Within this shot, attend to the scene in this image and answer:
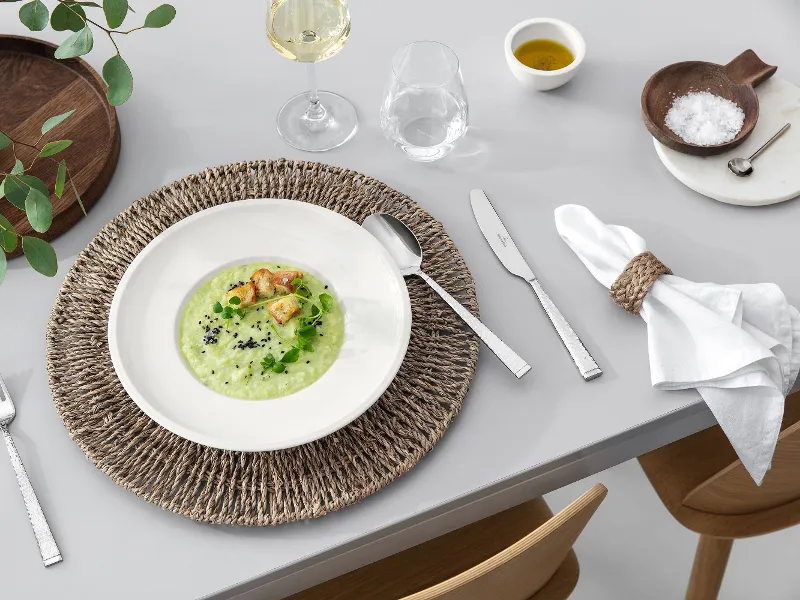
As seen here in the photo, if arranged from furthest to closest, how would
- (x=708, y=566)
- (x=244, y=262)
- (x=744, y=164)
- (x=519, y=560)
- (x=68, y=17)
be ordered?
(x=708, y=566), (x=744, y=164), (x=244, y=262), (x=68, y=17), (x=519, y=560)

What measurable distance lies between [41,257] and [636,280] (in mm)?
698

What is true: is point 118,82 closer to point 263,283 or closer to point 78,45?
point 78,45

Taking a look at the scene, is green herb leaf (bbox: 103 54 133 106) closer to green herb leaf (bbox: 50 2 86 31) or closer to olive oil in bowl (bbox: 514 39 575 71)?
green herb leaf (bbox: 50 2 86 31)

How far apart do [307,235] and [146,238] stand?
0.21 metres

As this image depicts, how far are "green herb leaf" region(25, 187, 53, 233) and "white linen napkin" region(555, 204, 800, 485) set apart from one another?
2.17 ft

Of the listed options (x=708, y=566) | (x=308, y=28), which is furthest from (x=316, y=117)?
(x=708, y=566)

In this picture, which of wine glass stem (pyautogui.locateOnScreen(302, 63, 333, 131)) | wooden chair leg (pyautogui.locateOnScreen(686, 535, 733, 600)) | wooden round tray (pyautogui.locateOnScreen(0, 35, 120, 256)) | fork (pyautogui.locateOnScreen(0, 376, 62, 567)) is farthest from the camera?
wooden chair leg (pyautogui.locateOnScreen(686, 535, 733, 600))

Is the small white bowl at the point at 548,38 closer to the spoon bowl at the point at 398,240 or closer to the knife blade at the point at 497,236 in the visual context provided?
the knife blade at the point at 497,236

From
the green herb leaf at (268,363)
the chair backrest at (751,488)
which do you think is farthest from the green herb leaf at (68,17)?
the chair backrest at (751,488)

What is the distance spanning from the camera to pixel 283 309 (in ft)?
3.33

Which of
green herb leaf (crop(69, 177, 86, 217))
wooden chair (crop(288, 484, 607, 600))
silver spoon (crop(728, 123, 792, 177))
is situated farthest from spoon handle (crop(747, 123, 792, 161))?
green herb leaf (crop(69, 177, 86, 217))

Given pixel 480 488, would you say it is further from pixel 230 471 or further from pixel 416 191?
pixel 416 191

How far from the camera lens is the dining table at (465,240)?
948 mm

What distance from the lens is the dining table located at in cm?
95
